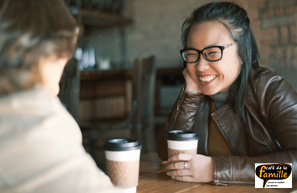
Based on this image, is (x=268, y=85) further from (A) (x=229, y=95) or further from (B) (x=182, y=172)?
(B) (x=182, y=172)

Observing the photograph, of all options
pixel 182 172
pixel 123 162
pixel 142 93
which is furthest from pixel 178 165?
pixel 142 93

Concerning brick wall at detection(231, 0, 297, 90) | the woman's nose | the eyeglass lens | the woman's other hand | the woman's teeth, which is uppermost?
brick wall at detection(231, 0, 297, 90)

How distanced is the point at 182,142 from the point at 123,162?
0.21 meters

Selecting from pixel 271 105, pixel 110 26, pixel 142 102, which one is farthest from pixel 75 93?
pixel 110 26

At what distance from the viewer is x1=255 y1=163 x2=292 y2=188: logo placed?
0.88m

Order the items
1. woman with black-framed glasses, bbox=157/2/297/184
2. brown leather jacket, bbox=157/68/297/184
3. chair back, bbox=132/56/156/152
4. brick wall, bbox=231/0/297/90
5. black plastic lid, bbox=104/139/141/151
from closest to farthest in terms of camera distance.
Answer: black plastic lid, bbox=104/139/141/151 → brown leather jacket, bbox=157/68/297/184 → woman with black-framed glasses, bbox=157/2/297/184 → chair back, bbox=132/56/156/152 → brick wall, bbox=231/0/297/90

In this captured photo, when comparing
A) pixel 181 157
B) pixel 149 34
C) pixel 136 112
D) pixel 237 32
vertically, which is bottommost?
pixel 136 112

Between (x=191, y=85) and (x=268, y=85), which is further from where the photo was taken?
(x=191, y=85)

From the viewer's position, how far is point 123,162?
79 centimetres

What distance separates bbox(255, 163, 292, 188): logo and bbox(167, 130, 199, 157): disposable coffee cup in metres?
0.19

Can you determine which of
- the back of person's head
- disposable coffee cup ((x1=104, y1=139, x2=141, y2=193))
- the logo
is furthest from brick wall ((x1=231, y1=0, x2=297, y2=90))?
the back of person's head

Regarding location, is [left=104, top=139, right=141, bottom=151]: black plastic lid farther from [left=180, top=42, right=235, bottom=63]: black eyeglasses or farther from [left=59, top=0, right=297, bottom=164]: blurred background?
[left=59, top=0, right=297, bottom=164]: blurred background

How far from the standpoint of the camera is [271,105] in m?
1.15

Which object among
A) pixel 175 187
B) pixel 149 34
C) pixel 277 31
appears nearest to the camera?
pixel 175 187
